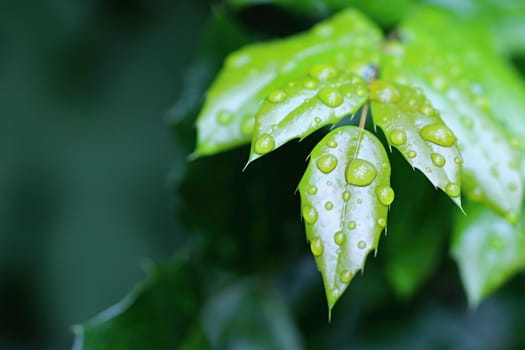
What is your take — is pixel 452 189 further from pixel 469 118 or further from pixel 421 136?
pixel 469 118

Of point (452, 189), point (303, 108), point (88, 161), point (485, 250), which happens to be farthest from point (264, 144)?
point (88, 161)

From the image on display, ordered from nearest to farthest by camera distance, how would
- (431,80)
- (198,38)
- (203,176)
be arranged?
(431,80), (203,176), (198,38)

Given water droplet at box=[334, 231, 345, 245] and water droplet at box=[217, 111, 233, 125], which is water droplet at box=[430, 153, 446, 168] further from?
water droplet at box=[217, 111, 233, 125]

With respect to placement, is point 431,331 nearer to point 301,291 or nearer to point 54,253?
point 301,291

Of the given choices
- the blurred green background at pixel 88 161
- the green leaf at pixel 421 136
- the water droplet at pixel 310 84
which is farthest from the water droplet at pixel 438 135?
the blurred green background at pixel 88 161

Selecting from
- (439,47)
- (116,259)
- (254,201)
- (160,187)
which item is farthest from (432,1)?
(116,259)

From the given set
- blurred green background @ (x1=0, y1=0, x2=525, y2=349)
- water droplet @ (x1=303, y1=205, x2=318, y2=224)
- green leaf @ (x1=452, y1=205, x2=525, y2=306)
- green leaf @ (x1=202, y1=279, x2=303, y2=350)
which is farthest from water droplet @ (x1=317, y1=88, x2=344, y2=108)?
blurred green background @ (x1=0, y1=0, x2=525, y2=349)
